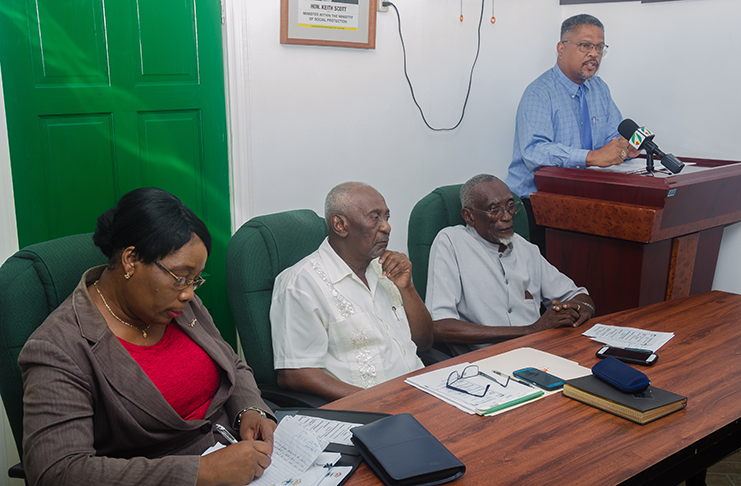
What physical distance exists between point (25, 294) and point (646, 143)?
2395mm

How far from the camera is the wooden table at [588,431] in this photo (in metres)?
1.26

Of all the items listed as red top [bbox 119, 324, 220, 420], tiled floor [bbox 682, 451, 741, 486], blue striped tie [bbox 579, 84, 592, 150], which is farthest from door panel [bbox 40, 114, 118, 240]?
tiled floor [bbox 682, 451, 741, 486]

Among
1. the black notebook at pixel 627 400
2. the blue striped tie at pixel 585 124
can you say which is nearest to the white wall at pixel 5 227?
the black notebook at pixel 627 400

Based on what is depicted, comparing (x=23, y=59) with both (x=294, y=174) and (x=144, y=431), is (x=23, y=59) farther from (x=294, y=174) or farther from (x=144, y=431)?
(x=144, y=431)

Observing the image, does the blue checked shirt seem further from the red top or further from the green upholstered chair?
the red top

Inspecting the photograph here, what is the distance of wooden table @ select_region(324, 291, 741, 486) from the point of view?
49.4 inches

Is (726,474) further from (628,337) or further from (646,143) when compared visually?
(646,143)

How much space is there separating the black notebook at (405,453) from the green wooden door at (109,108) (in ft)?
4.70

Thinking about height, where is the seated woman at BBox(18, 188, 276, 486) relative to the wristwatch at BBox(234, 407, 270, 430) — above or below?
above

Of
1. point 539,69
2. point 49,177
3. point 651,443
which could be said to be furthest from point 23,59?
point 539,69

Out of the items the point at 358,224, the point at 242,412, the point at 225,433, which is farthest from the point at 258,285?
the point at 225,433

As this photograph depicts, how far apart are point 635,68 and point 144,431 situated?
10.8 feet

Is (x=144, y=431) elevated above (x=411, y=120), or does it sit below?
below

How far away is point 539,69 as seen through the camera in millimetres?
3611
